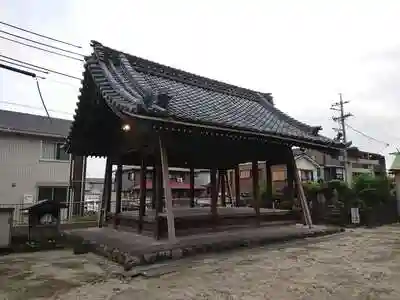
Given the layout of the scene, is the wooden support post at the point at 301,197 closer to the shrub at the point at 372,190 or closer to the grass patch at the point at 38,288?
the shrub at the point at 372,190

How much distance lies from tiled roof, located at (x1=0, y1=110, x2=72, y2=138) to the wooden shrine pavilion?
8.04 meters

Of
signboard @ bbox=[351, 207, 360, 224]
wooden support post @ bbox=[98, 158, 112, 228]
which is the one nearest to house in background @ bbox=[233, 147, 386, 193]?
signboard @ bbox=[351, 207, 360, 224]

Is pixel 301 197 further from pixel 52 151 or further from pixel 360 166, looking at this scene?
pixel 360 166

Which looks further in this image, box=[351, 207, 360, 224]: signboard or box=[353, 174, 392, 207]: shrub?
box=[353, 174, 392, 207]: shrub

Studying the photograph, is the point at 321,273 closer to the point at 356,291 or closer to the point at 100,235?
the point at 356,291

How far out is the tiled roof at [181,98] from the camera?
6668mm

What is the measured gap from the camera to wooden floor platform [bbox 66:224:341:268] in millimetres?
6305

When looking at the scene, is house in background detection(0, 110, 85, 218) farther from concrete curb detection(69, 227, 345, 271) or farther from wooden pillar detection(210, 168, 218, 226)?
wooden pillar detection(210, 168, 218, 226)

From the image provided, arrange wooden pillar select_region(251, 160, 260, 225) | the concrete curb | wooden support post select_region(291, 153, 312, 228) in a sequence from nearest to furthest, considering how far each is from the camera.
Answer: the concrete curb, wooden pillar select_region(251, 160, 260, 225), wooden support post select_region(291, 153, 312, 228)

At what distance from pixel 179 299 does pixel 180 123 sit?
3518mm

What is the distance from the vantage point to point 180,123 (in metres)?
6.66

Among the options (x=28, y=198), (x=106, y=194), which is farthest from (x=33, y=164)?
(x=106, y=194)

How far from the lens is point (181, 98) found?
29.2 ft

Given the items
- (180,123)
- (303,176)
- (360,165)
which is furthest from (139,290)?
(360,165)
